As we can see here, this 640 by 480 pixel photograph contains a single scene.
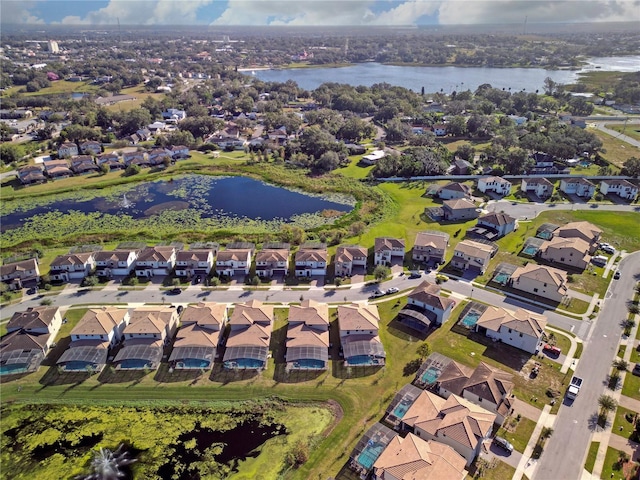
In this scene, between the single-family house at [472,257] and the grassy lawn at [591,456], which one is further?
the single-family house at [472,257]

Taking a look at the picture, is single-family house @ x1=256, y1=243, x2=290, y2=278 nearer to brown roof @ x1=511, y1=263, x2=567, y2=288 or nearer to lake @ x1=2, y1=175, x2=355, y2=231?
lake @ x1=2, y1=175, x2=355, y2=231

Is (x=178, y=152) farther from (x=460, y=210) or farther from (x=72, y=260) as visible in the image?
(x=460, y=210)

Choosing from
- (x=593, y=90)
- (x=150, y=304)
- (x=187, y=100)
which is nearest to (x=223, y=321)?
(x=150, y=304)

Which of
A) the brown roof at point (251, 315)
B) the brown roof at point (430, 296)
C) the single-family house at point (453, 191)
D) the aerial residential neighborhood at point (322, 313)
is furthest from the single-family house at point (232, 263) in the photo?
the single-family house at point (453, 191)

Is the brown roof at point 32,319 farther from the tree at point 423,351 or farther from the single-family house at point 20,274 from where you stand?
the tree at point 423,351

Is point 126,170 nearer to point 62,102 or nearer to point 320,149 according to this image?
point 320,149

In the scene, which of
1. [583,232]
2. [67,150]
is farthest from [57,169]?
[583,232]

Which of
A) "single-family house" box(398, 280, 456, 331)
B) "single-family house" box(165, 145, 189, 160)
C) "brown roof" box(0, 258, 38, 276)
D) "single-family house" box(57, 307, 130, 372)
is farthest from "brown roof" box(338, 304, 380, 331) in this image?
"single-family house" box(165, 145, 189, 160)
